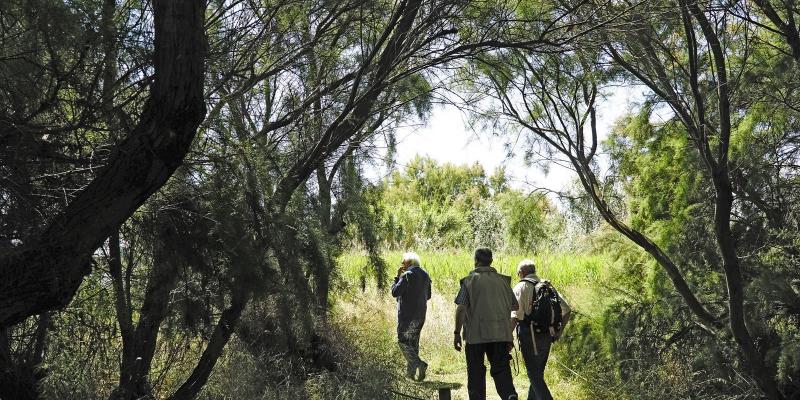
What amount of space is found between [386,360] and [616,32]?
167 inches

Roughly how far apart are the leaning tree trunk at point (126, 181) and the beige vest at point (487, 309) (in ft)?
12.2

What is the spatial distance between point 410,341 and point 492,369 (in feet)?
6.24

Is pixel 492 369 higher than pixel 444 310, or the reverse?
pixel 444 310

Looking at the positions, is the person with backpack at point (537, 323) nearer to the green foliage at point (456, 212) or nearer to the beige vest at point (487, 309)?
the beige vest at point (487, 309)

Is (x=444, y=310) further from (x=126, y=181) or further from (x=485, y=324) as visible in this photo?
(x=126, y=181)

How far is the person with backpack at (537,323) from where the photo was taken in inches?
289

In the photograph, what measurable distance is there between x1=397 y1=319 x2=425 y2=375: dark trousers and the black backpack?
1.92m

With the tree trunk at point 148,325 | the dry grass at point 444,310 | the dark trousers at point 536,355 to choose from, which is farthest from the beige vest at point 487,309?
the tree trunk at point 148,325

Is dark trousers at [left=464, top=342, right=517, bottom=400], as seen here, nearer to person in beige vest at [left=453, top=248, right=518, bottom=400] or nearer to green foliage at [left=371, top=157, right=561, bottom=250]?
person in beige vest at [left=453, top=248, right=518, bottom=400]

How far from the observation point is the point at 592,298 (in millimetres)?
10023

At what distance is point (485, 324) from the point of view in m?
7.20

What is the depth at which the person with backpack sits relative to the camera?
7348mm

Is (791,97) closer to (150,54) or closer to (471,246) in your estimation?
(150,54)

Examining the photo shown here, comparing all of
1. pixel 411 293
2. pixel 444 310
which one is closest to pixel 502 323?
pixel 411 293
